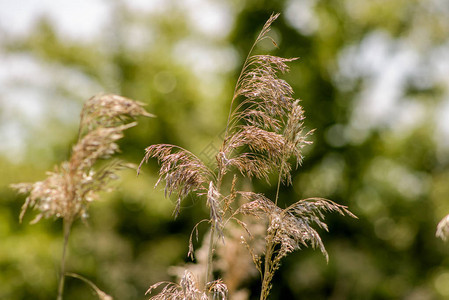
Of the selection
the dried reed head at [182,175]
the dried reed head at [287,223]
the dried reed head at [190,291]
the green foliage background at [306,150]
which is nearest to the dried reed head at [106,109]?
the dried reed head at [182,175]

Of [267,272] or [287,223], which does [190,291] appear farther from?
[287,223]

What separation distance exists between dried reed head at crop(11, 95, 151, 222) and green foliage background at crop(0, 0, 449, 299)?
7863mm

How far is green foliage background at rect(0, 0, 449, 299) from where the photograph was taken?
1044 cm

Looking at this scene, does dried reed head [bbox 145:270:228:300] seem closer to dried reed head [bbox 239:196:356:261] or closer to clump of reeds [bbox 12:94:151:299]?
dried reed head [bbox 239:196:356:261]

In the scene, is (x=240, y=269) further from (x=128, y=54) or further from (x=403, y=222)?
(x=128, y=54)

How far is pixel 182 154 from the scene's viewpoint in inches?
88.8

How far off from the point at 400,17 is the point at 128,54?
7328 millimetres

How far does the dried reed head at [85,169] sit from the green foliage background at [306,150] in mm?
7863

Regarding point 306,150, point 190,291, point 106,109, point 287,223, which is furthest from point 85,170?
point 306,150

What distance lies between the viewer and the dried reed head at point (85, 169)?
202cm

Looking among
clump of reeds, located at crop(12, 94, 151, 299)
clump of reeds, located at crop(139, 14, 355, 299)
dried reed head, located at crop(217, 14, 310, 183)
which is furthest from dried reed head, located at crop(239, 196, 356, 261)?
clump of reeds, located at crop(12, 94, 151, 299)

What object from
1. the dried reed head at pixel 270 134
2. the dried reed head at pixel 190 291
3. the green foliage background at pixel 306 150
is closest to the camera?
the dried reed head at pixel 190 291

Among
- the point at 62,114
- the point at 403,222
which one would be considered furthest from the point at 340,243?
the point at 62,114

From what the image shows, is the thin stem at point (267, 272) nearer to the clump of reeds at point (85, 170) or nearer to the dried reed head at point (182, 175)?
the dried reed head at point (182, 175)
